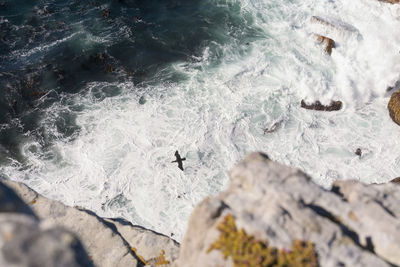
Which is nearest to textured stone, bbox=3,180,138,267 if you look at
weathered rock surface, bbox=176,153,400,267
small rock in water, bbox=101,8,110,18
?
weathered rock surface, bbox=176,153,400,267

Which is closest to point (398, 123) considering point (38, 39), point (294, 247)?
point (294, 247)

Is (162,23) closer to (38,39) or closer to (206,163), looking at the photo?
(38,39)

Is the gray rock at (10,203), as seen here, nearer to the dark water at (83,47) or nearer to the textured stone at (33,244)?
the textured stone at (33,244)

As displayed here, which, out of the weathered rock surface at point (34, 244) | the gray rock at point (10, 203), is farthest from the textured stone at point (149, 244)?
the weathered rock surface at point (34, 244)

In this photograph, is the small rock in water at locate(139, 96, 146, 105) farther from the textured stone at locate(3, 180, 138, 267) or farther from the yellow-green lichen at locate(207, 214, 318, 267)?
the yellow-green lichen at locate(207, 214, 318, 267)

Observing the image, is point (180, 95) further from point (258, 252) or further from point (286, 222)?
point (258, 252)
